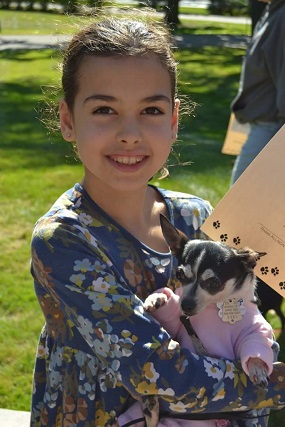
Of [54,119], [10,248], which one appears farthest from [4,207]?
[54,119]

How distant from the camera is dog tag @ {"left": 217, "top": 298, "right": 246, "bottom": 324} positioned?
1.93 m

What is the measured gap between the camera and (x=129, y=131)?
6.57 feet

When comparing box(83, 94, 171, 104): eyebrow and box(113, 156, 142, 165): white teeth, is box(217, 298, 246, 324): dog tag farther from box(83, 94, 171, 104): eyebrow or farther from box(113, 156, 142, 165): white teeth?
box(83, 94, 171, 104): eyebrow

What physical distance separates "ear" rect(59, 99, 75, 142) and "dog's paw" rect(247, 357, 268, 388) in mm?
856

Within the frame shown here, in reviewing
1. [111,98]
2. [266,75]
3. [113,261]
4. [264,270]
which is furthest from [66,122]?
[266,75]

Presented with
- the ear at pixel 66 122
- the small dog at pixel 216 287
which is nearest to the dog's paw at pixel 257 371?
the small dog at pixel 216 287

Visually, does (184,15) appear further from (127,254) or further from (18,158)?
(127,254)

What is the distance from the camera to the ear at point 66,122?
7.30 ft

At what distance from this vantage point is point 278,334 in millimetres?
4723

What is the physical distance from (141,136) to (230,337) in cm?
60

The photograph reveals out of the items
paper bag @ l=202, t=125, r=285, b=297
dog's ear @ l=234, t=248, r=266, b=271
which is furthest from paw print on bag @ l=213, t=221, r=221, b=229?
dog's ear @ l=234, t=248, r=266, b=271

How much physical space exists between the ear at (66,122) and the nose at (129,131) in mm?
258

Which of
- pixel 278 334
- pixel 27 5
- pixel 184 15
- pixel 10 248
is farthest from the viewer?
pixel 184 15

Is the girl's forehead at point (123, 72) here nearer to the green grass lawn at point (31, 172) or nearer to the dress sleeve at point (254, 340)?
the green grass lawn at point (31, 172)
